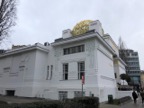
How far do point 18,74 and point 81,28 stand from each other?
11532 mm

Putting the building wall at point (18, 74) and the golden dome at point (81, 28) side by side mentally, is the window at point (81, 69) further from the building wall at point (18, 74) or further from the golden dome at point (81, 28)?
the building wall at point (18, 74)

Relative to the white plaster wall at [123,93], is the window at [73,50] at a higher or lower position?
higher

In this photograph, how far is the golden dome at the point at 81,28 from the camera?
21.7 metres

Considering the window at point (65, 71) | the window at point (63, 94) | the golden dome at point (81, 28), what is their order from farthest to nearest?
the golden dome at point (81, 28) → the window at point (65, 71) → the window at point (63, 94)

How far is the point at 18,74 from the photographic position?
20.8 meters

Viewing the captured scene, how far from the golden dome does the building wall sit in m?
7.20

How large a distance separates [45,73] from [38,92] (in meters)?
2.68

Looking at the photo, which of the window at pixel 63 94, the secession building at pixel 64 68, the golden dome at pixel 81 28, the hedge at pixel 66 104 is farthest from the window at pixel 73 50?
the hedge at pixel 66 104

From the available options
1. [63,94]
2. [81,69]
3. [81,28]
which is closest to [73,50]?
[81,69]

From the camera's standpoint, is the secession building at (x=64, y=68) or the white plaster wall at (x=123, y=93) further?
the white plaster wall at (x=123, y=93)

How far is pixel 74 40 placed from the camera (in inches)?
701

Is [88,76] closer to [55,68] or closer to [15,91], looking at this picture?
[55,68]

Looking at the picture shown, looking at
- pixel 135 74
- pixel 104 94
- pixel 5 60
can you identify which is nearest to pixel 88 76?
pixel 104 94

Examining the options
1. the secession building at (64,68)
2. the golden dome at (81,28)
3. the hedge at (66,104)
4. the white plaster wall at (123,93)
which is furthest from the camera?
the white plaster wall at (123,93)
